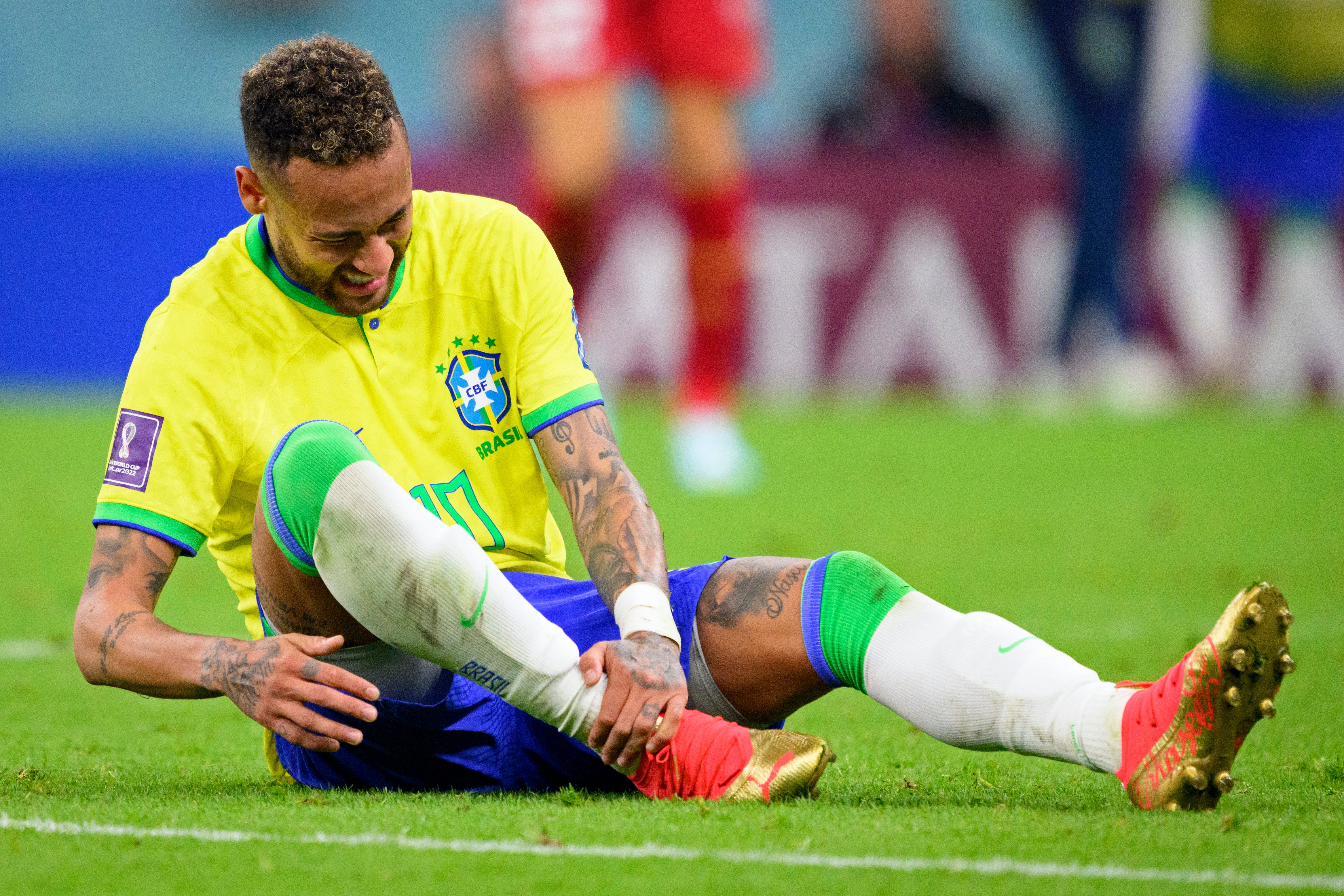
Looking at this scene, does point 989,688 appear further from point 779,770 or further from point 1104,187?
point 1104,187

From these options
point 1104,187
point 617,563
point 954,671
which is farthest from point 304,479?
point 1104,187

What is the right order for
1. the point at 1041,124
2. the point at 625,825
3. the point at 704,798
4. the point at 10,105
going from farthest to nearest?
the point at 10,105
the point at 1041,124
the point at 704,798
the point at 625,825

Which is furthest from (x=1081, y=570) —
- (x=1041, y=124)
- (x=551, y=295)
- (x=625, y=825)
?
(x=1041, y=124)

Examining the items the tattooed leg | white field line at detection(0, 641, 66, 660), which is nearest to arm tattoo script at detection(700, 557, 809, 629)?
the tattooed leg

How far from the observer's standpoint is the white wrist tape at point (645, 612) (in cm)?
239

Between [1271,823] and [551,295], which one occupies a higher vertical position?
[551,295]

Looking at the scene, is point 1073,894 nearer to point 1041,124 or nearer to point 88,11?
point 1041,124

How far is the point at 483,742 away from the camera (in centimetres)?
245

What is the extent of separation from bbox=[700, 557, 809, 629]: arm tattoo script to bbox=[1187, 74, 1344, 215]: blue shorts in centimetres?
973

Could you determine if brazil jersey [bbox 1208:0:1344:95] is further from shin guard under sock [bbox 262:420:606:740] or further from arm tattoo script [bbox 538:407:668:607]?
shin guard under sock [bbox 262:420:606:740]

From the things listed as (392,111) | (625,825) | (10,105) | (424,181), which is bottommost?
(625,825)

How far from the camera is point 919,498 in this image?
6816 millimetres

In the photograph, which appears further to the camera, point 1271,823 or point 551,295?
point 551,295

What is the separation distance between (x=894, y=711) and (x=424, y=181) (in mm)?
10301
